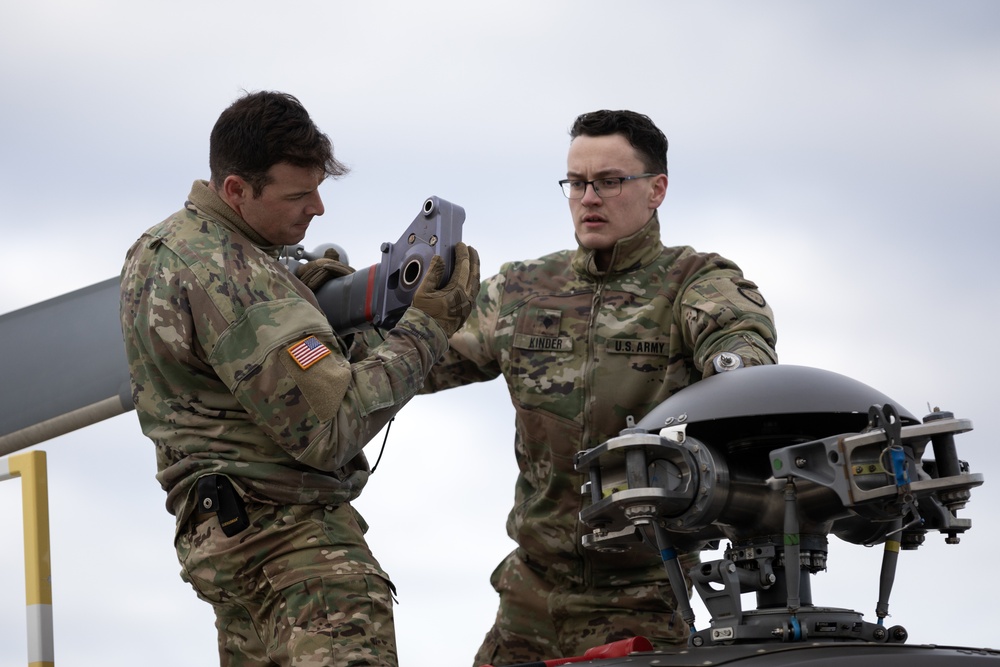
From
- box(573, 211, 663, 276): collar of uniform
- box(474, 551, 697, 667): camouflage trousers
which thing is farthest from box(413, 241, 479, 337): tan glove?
box(474, 551, 697, 667): camouflage trousers

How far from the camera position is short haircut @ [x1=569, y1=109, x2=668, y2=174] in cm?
454

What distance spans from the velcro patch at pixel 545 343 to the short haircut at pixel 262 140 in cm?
99

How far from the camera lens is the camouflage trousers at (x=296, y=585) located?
3248 millimetres

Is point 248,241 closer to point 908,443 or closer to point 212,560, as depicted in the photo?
point 212,560

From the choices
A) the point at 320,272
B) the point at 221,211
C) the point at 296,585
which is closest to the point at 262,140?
the point at 221,211

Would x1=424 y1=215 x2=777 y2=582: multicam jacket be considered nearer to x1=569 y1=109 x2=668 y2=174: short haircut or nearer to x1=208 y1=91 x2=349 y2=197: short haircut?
x1=569 y1=109 x2=668 y2=174: short haircut

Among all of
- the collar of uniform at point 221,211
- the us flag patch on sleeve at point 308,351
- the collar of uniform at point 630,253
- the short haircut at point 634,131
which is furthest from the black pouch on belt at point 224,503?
the short haircut at point 634,131

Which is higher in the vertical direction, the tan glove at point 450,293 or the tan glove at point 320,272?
the tan glove at point 320,272

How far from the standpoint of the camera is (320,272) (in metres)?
4.04

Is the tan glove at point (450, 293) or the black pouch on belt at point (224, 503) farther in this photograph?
the tan glove at point (450, 293)

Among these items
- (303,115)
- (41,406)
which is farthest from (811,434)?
(41,406)

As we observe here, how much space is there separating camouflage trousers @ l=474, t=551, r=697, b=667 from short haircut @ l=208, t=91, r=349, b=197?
1.47m

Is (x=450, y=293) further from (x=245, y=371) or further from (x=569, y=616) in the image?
(x=569, y=616)

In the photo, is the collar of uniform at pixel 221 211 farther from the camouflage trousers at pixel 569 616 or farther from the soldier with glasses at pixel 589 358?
the camouflage trousers at pixel 569 616
